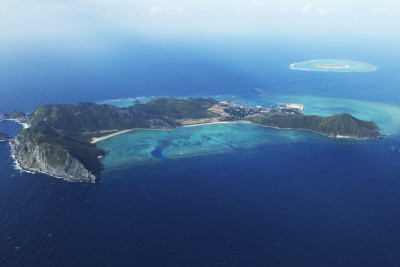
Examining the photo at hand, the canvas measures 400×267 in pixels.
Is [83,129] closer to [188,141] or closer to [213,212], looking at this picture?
[188,141]

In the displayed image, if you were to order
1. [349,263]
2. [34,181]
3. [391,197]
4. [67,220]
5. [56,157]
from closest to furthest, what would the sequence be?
[349,263]
[67,220]
[391,197]
[34,181]
[56,157]

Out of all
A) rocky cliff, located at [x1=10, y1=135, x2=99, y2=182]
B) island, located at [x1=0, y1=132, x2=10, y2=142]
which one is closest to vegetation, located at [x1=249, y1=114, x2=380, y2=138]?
rocky cliff, located at [x1=10, y1=135, x2=99, y2=182]

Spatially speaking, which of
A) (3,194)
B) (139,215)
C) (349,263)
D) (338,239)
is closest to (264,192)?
(338,239)

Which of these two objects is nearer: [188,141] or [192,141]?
[192,141]

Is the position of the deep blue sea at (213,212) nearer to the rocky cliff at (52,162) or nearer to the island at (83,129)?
the rocky cliff at (52,162)

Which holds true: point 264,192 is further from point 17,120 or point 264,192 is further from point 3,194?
point 17,120

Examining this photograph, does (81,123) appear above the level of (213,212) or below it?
above

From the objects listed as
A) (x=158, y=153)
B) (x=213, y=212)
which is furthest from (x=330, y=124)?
(x=213, y=212)
